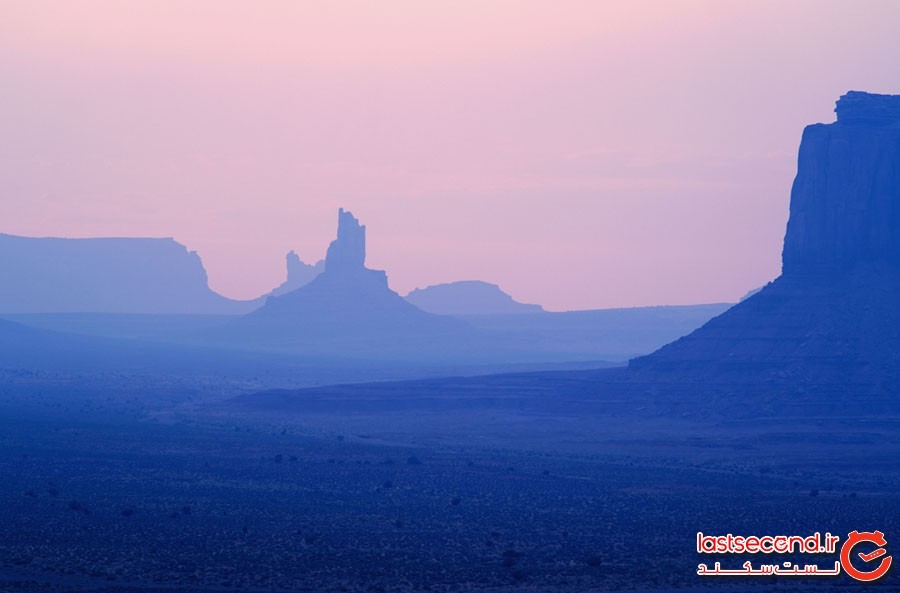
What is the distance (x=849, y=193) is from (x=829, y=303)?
919 centimetres

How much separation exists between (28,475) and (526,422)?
153 ft

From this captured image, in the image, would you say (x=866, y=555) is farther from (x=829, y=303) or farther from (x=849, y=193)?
(x=849, y=193)

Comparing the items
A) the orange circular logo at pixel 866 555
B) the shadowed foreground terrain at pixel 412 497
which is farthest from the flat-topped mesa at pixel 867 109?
the orange circular logo at pixel 866 555

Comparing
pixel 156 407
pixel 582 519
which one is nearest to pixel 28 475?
pixel 582 519

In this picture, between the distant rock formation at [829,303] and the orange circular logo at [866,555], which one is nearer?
the orange circular logo at [866,555]

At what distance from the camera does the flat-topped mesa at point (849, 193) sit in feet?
337

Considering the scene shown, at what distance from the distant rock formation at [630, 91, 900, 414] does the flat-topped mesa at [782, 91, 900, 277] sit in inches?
2.8

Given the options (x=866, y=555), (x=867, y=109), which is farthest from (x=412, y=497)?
(x=867, y=109)

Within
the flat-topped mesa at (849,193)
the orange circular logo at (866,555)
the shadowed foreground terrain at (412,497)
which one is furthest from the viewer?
the flat-topped mesa at (849,193)

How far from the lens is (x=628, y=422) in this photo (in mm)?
97562

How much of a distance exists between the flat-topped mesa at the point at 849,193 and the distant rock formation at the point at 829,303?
71mm

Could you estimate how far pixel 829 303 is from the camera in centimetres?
10012

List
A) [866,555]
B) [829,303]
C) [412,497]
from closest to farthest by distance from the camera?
[866,555] < [412,497] < [829,303]

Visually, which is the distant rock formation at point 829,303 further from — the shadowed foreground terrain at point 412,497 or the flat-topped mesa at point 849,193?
the shadowed foreground terrain at point 412,497
